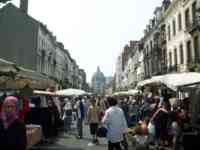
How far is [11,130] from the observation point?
5.38 meters

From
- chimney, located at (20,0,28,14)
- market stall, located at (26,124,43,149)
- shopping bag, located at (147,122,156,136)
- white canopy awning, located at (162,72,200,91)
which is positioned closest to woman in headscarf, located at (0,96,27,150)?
market stall, located at (26,124,43,149)

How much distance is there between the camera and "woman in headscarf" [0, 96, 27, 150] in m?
5.36

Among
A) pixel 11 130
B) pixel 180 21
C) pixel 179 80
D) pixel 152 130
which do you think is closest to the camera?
pixel 11 130

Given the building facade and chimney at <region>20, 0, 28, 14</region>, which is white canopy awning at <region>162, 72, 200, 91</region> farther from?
chimney at <region>20, 0, 28, 14</region>

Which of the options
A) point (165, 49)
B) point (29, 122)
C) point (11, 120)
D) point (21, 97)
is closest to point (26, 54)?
point (165, 49)

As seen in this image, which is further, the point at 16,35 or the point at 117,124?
the point at 16,35

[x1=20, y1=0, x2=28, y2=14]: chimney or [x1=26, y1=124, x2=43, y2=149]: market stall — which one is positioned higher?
Answer: [x1=20, y1=0, x2=28, y2=14]: chimney

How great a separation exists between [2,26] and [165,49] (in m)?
18.6

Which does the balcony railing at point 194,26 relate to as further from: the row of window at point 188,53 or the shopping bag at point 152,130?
the shopping bag at point 152,130

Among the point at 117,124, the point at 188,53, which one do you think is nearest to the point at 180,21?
the point at 188,53

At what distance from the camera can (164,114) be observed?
11906 millimetres

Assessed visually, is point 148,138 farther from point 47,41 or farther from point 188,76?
point 47,41

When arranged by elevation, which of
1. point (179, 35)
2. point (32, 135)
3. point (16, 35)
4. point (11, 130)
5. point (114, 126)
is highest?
point (16, 35)

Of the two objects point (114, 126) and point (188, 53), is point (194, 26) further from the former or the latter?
point (114, 126)
